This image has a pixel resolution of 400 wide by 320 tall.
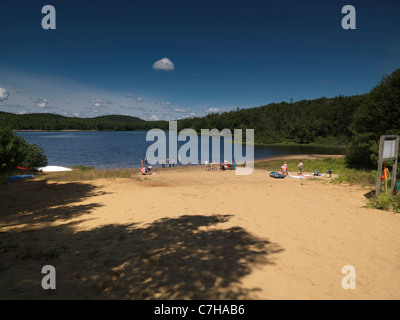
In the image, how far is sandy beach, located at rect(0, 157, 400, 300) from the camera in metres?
4.70

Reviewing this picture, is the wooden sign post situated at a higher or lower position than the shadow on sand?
higher

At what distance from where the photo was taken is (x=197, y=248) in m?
→ 6.72

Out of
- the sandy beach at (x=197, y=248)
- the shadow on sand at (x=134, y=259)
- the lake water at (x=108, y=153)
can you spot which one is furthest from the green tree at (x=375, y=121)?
the shadow on sand at (x=134, y=259)

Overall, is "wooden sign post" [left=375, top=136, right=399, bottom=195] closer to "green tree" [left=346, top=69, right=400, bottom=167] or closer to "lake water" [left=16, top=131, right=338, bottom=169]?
"green tree" [left=346, top=69, right=400, bottom=167]

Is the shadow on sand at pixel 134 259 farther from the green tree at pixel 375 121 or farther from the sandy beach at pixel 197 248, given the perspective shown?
the green tree at pixel 375 121

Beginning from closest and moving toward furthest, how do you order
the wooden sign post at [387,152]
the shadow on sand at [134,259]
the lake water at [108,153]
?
the shadow on sand at [134,259]
the wooden sign post at [387,152]
the lake water at [108,153]

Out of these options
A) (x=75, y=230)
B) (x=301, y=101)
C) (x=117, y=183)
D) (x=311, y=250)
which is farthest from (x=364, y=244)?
(x=301, y=101)

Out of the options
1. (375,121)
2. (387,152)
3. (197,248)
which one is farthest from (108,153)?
(387,152)

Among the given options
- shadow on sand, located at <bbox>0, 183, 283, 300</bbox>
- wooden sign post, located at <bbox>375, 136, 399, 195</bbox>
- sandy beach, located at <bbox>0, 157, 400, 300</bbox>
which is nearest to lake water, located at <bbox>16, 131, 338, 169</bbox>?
sandy beach, located at <bbox>0, 157, 400, 300</bbox>

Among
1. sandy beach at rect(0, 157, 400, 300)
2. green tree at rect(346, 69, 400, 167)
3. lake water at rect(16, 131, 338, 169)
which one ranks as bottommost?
sandy beach at rect(0, 157, 400, 300)

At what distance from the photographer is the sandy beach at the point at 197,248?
4695 mm

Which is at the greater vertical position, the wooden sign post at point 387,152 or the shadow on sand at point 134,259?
the wooden sign post at point 387,152

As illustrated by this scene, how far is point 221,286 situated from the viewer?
4781 mm

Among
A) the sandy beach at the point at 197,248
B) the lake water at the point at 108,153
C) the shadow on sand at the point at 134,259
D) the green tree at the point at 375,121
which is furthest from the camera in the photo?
the lake water at the point at 108,153
